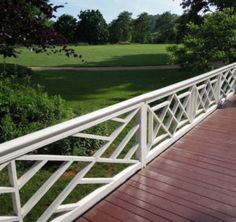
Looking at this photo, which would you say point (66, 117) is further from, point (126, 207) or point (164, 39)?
point (164, 39)

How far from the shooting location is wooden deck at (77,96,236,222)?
145 inches

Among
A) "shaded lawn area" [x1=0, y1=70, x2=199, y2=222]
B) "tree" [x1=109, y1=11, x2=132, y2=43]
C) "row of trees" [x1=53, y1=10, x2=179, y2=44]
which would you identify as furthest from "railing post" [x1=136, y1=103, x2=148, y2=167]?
"tree" [x1=109, y1=11, x2=132, y2=43]

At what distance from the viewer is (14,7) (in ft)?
16.0

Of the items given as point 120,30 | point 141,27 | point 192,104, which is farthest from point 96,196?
point 141,27

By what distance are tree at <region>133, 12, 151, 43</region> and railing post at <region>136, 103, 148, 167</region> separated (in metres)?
87.3

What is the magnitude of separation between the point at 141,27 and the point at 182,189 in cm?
9666

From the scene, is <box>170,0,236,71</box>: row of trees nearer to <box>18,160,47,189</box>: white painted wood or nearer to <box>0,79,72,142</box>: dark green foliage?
<box>0,79,72,142</box>: dark green foliage

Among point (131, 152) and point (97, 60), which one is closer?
point (131, 152)

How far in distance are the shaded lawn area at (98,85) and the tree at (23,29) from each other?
4398 mm

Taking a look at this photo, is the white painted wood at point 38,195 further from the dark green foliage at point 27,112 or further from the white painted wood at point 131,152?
the dark green foliage at point 27,112

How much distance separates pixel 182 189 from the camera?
4.24 meters

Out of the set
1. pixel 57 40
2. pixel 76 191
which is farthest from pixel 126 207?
pixel 57 40

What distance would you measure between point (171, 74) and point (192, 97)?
13.2m

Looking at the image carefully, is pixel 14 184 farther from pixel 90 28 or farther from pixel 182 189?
pixel 90 28
